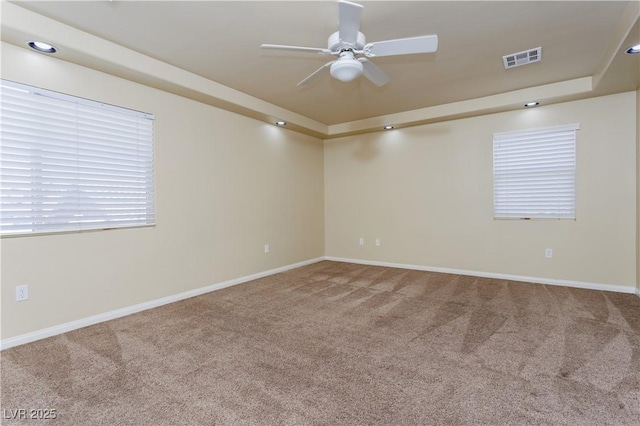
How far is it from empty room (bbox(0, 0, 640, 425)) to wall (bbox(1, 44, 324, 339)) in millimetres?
23

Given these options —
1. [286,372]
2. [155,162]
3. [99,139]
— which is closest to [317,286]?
[286,372]

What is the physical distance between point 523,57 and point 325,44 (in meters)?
2.01

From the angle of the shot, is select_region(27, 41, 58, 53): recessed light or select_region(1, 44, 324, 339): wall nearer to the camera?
select_region(27, 41, 58, 53): recessed light

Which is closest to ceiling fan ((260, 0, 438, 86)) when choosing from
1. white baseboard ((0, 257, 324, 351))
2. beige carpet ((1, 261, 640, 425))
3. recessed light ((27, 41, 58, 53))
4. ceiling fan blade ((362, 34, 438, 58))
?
ceiling fan blade ((362, 34, 438, 58))

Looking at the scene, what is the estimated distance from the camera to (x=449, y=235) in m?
4.85

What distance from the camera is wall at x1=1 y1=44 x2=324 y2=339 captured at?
2.59 meters

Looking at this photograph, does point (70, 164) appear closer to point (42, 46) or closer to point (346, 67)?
point (42, 46)

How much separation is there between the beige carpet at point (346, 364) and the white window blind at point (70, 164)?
A: 1.05 meters

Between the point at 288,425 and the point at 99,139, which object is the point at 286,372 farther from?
the point at 99,139

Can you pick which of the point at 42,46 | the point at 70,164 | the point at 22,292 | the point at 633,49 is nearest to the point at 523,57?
the point at 633,49

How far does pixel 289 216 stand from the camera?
5.29m

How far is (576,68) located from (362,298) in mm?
3478

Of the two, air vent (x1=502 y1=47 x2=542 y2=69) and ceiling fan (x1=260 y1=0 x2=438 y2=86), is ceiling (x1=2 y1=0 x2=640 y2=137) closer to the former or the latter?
air vent (x1=502 y1=47 x2=542 y2=69)

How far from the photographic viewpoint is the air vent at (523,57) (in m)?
2.98
